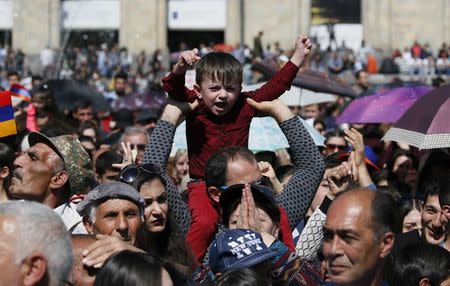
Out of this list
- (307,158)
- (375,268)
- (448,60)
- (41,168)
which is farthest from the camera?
(448,60)

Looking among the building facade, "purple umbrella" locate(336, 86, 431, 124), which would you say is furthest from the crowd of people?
the building facade

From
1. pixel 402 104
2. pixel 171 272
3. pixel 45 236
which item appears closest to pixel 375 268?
pixel 171 272

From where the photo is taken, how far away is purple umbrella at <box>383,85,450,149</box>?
10.3 meters

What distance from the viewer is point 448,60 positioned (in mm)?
42031

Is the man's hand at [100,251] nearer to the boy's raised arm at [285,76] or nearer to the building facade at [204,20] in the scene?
the boy's raised arm at [285,76]

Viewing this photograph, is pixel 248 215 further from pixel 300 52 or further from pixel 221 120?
pixel 300 52

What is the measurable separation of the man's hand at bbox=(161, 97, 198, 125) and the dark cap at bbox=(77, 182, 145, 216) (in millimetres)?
847

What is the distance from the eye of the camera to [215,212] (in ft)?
24.2

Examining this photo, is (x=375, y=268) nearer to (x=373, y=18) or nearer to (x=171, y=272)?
(x=171, y=272)

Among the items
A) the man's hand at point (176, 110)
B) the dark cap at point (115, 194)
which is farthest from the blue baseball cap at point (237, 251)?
the man's hand at point (176, 110)

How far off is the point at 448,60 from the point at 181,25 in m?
13.5

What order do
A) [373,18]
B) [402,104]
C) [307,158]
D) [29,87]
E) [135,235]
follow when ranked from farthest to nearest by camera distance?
[373,18] → [29,87] → [402,104] → [307,158] → [135,235]

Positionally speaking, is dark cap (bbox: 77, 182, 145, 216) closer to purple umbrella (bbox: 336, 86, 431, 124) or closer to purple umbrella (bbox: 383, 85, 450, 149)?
purple umbrella (bbox: 383, 85, 450, 149)

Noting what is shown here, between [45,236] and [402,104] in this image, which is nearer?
[45,236]
